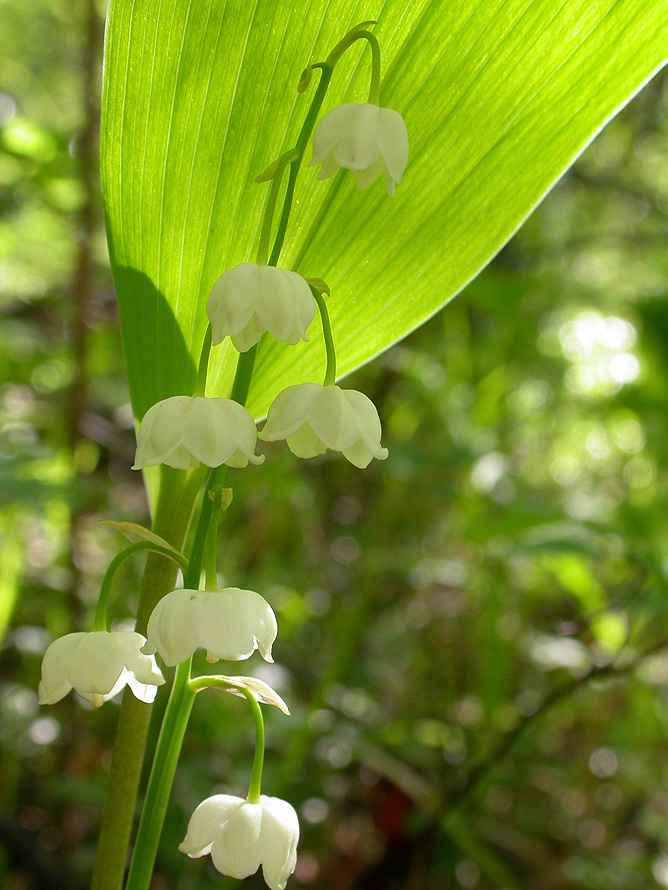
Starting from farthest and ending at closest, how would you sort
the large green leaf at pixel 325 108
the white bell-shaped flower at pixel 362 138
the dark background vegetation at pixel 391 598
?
the dark background vegetation at pixel 391 598 < the large green leaf at pixel 325 108 < the white bell-shaped flower at pixel 362 138

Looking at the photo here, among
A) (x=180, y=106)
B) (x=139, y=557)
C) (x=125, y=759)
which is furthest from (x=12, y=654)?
(x=180, y=106)

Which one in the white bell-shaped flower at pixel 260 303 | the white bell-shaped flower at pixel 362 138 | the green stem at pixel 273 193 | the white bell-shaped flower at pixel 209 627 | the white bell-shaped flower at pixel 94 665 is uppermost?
the white bell-shaped flower at pixel 362 138

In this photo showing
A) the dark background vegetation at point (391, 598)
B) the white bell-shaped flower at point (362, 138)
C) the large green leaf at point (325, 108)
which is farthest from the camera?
the dark background vegetation at point (391, 598)

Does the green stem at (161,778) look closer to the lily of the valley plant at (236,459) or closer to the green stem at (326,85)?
the lily of the valley plant at (236,459)

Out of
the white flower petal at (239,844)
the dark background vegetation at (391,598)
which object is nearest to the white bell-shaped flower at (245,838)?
the white flower petal at (239,844)

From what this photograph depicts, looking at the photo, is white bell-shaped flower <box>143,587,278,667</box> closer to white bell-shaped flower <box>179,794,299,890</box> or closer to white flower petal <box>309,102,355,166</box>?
white bell-shaped flower <box>179,794,299,890</box>

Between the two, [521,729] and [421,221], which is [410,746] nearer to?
[521,729]

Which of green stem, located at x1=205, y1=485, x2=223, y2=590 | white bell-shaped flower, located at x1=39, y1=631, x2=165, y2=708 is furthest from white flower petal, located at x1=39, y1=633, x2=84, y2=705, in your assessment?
green stem, located at x1=205, y1=485, x2=223, y2=590
